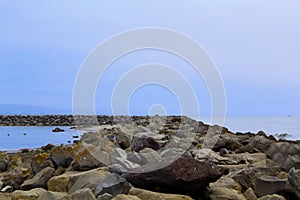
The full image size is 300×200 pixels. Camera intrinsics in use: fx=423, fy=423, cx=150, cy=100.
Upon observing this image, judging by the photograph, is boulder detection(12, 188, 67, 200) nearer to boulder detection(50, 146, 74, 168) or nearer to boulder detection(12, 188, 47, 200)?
boulder detection(12, 188, 47, 200)

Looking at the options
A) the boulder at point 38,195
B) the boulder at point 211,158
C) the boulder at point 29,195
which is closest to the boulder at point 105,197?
the boulder at point 38,195

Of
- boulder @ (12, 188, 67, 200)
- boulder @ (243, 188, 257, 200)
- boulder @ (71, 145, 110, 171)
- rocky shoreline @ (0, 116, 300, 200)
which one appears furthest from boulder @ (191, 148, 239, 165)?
boulder @ (12, 188, 67, 200)

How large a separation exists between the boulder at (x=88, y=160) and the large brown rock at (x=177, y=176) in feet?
4.85

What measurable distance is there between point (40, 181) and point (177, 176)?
7.80 feet

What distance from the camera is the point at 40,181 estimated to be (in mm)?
6184

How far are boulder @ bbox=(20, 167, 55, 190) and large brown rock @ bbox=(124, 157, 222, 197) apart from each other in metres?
1.74

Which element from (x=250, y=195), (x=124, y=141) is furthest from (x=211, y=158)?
(x=124, y=141)

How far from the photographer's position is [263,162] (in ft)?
24.2

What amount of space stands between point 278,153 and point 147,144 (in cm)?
241

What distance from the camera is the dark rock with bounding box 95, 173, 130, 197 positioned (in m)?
4.67

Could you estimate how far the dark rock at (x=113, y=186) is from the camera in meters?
4.67

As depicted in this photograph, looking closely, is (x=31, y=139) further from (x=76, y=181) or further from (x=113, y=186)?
(x=113, y=186)

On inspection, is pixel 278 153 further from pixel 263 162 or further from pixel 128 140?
pixel 128 140

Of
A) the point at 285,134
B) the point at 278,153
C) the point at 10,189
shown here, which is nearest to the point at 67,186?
the point at 10,189
